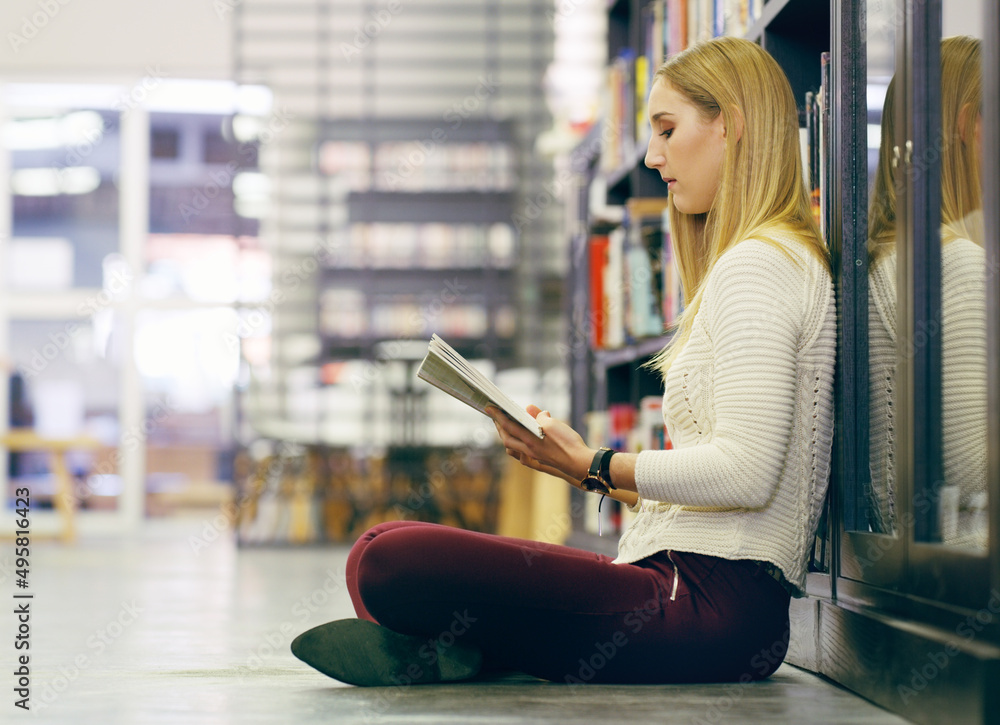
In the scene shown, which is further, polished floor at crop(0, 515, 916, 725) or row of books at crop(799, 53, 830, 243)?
row of books at crop(799, 53, 830, 243)

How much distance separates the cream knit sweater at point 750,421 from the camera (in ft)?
4.49

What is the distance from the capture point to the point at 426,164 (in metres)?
7.04

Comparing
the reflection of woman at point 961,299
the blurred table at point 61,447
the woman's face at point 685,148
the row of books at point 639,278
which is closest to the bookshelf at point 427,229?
the blurred table at point 61,447

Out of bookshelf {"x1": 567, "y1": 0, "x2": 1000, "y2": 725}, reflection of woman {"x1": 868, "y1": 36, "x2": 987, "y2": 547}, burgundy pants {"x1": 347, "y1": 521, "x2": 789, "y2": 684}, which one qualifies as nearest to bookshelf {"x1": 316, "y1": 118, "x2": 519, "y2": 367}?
bookshelf {"x1": 567, "y1": 0, "x2": 1000, "y2": 725}

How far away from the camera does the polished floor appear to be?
4.53ft

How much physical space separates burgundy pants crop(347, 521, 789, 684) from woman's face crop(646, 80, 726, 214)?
51 centimetres

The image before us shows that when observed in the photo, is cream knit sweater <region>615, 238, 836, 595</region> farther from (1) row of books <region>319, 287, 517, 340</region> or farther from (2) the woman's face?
(1) row of books <region>319, 287, 517, 340</region>

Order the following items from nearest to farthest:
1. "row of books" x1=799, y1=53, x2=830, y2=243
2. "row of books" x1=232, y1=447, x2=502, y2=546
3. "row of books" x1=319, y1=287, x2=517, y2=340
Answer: "row of books" x1=799, y1=53, x2=830, y2=243 < "row of books" x1=232, y1=447, x2=502, y2=546 < "row of books" x1=319, y1=287, x2=517, y2=340

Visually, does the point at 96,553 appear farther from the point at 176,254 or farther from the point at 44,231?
the point at 176,254

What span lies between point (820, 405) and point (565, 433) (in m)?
0.37

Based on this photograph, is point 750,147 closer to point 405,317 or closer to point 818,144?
point 818,144

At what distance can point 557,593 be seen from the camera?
1.45 m

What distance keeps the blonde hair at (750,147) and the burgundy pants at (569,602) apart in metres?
0.35

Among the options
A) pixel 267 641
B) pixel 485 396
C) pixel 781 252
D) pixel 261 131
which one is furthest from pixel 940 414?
pixel 261 131
